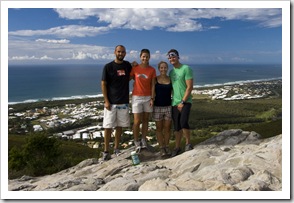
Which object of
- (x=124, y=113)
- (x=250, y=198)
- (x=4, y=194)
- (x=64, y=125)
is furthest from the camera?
(x=64, y=125)

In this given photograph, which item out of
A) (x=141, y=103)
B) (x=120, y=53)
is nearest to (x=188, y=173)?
(x=141, y=103)

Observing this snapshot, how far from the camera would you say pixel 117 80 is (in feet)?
21.9

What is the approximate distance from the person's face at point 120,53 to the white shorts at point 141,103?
1.01 m

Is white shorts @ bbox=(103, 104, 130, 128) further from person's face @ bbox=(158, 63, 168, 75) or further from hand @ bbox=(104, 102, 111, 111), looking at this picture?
person's face @ bbox=(158, 63, 168, 75)

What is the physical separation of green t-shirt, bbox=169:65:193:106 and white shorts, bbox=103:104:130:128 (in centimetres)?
127

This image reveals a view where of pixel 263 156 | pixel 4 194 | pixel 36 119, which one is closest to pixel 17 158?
pixel 4 194

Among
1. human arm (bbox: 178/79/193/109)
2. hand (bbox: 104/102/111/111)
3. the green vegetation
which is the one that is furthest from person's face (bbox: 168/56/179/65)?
the green vegetation

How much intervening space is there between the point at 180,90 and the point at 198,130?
37.2 m

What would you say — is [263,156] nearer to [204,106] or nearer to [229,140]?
[229,140]

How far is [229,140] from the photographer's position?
8.33 meters

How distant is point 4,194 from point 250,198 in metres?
4.92

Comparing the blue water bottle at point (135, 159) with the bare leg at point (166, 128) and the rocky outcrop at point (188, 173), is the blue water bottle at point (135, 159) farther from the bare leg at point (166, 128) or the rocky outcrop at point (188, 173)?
the bare leg at point (166, 128)

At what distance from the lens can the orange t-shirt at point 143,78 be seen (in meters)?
6.69

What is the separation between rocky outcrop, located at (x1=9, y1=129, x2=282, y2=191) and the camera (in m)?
5.31
